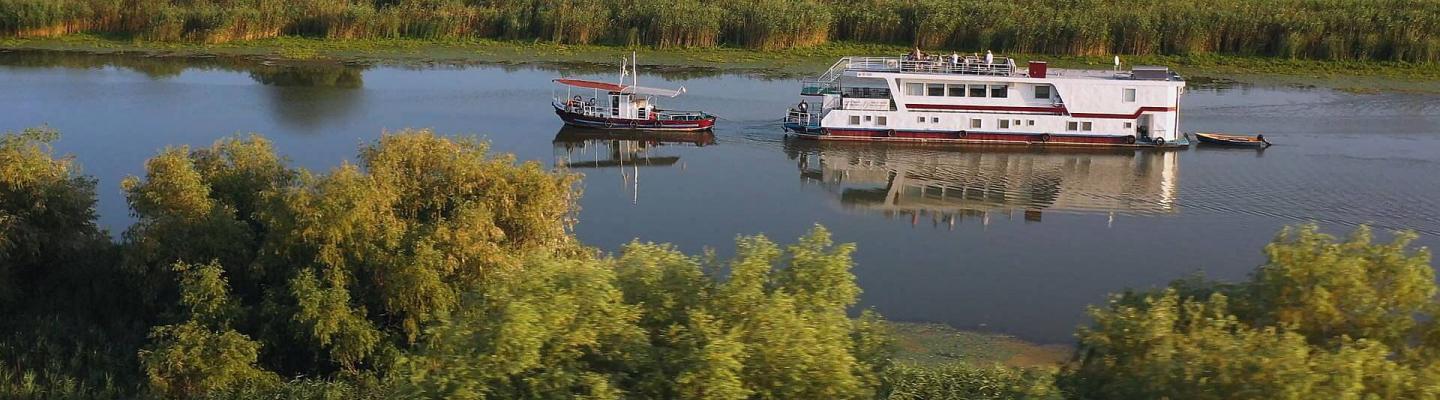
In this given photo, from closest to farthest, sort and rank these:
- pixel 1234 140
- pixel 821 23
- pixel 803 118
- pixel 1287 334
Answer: pixel 1287 334
pixel 1234 140
pixel 803 118
pixel 821 23

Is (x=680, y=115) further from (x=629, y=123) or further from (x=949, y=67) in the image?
→ (x=949, y=67)

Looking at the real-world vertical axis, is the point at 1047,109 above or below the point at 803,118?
above

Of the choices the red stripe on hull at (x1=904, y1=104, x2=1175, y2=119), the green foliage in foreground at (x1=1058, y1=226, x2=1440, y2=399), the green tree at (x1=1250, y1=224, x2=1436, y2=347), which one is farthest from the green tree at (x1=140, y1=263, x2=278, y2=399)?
the red stripe on hull at (x1=904, y1=104, x2=1175, y2=119)

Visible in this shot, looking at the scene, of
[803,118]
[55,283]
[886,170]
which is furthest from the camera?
[803,118]

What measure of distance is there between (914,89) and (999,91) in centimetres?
224

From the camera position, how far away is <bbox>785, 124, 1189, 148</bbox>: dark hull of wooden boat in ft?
120

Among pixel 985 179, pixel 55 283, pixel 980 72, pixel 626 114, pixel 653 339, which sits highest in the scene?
pixel 980 72

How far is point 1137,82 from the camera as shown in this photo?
3609cm

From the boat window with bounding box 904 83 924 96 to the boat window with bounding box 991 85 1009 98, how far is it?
1873mm

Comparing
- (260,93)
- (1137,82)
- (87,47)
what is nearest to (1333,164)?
(1137,82)

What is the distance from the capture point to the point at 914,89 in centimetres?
3712

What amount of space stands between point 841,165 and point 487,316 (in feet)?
73.8

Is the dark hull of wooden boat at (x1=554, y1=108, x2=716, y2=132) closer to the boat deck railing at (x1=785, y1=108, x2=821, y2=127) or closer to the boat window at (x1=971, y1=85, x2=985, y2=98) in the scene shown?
the boat deck railing at (x1=785, y1=108, x2=821, y2=127)

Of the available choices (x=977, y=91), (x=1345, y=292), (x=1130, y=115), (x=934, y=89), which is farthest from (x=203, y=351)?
(x=1130, y=115)
